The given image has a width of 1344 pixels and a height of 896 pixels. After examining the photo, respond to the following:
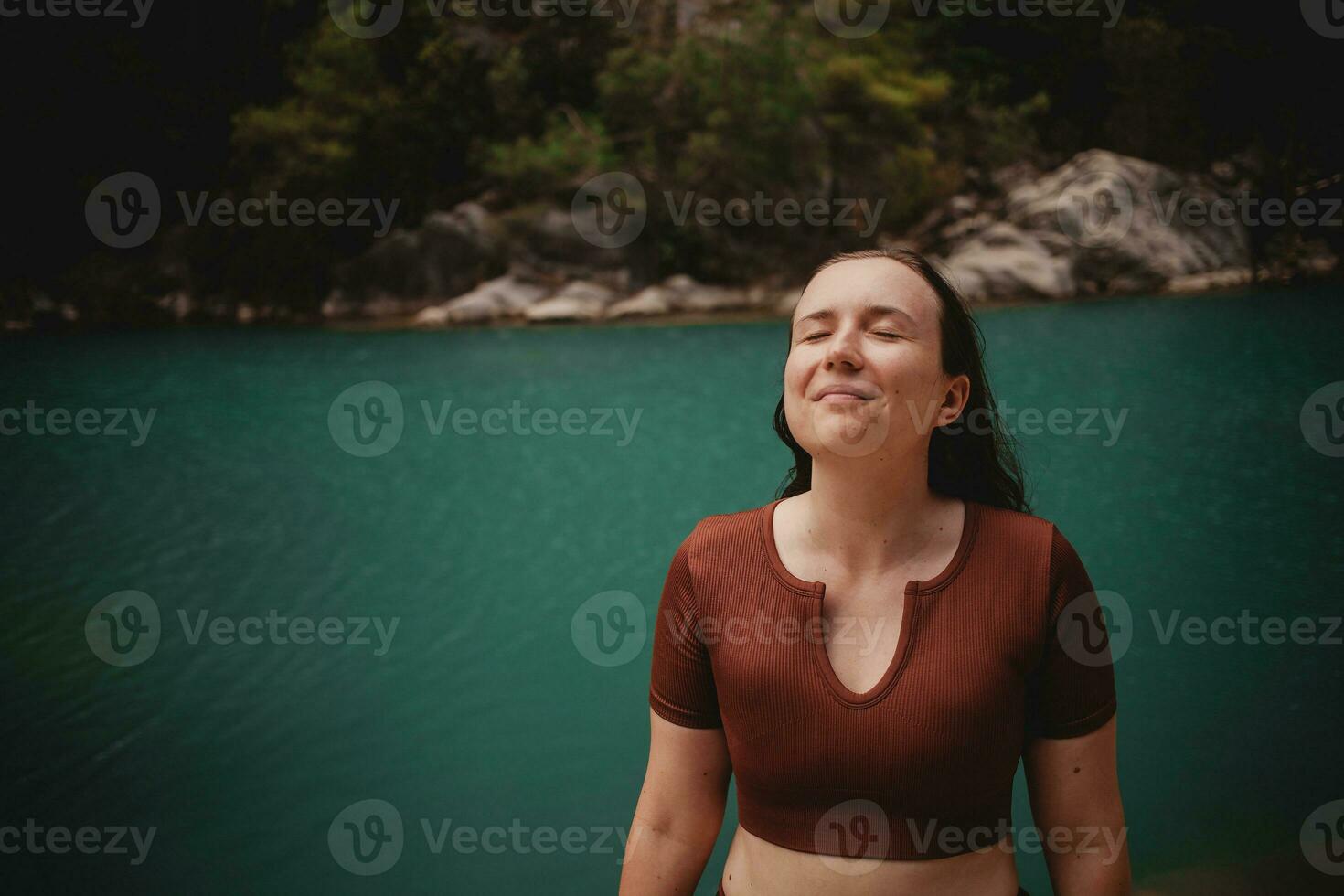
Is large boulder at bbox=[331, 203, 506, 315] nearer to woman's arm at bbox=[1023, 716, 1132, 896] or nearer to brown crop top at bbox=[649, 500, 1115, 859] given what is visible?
brown crop top at bbox=[649, 500, 1115, 859]

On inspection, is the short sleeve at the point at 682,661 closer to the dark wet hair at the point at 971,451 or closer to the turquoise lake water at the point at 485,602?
the dark wet hair at the point at 971,451

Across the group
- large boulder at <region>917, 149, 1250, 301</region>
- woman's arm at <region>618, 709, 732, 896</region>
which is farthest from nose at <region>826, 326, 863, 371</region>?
large boulder at <region>917, 149, 1250, 301</region>

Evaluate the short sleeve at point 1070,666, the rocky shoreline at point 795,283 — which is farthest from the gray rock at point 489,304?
the short sleeve at point 1070,666

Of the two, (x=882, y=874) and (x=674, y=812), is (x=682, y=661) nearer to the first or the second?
(x=674, y=812)

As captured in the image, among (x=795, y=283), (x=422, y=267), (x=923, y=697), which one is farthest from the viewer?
(x=795, y=283)

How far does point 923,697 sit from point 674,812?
0.36m

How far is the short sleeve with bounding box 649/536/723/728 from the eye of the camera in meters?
1.12

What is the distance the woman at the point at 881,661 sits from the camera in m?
1.01

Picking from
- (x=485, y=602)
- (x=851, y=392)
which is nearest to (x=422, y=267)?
(x=485, y=602)

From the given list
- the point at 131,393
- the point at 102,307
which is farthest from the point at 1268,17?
the point at 102,307

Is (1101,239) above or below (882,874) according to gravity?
above

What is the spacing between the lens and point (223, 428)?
24.3 feet

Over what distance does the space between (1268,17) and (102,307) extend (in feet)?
64.0

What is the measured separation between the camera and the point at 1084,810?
40.9 inches
